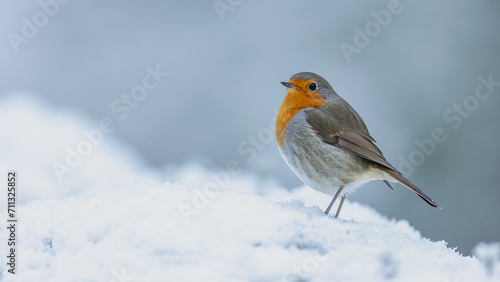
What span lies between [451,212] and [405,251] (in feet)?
7.63

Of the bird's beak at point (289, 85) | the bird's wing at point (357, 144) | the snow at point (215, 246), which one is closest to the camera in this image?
the snow at point (215, 246)

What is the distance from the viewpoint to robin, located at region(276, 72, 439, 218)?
275 cm

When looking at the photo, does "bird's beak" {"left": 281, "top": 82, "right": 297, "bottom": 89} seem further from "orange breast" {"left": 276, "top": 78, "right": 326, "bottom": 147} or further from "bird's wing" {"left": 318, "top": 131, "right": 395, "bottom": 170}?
"bird's wing" {"left": 318, "top": 131, "right": 395, "bottom": 170}

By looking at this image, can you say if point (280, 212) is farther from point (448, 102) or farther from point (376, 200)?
point (448, 102)

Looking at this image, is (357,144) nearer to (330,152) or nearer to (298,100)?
(330,152)

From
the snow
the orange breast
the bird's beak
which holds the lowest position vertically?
the snow

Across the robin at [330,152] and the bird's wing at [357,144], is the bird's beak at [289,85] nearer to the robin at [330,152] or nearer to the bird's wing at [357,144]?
the robin at [330,152]

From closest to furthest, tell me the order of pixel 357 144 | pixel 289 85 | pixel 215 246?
1. pixel 215 246
2. pixel 357 144
3. pixel 289 85

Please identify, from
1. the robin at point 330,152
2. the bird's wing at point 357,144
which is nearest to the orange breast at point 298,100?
the robin at point 330,152

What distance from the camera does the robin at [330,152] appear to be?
2.75 metres

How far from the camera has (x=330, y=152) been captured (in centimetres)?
277

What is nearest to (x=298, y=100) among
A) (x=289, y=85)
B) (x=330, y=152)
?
(x=289, y=85)

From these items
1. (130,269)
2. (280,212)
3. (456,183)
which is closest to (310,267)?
(280,212)

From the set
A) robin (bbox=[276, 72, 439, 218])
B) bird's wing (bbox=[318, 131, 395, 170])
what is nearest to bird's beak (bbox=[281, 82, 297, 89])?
robin (bbox=[276, 72, 439, 218])
